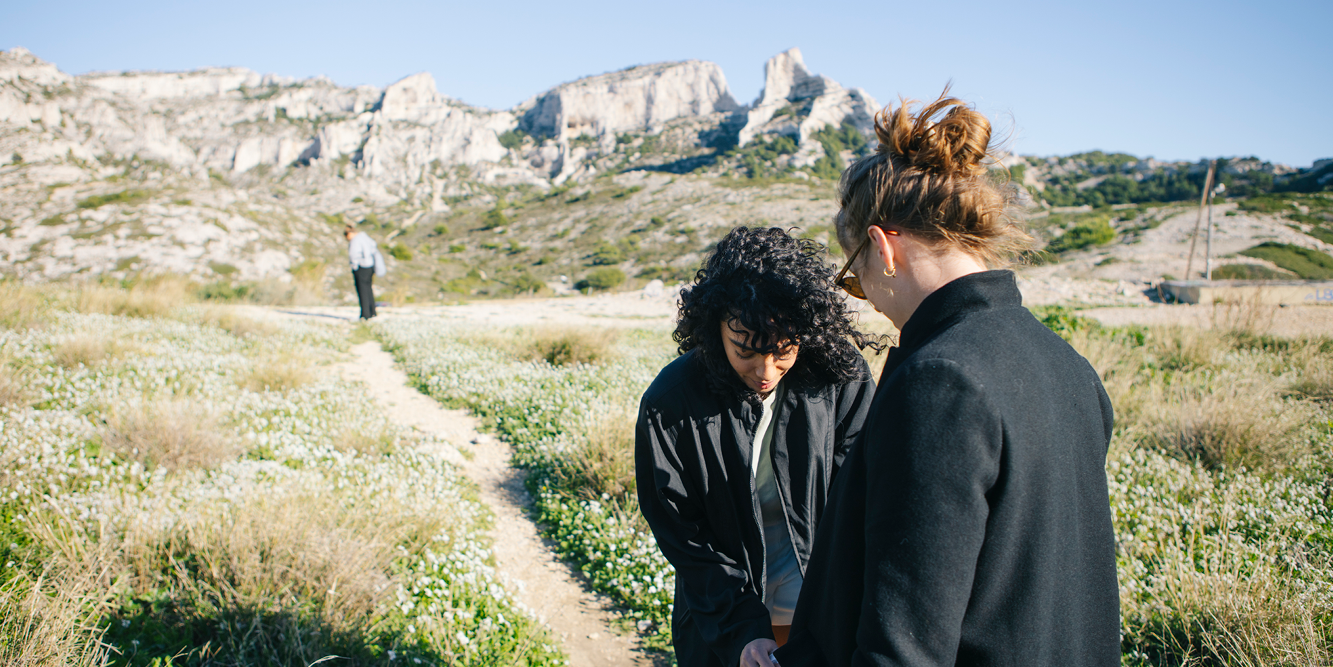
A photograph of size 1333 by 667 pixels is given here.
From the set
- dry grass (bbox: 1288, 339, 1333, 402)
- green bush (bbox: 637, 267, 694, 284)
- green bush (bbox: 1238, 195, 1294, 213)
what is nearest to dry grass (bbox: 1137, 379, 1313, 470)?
dry grass (bbox: 1288, 339, 1333, 402)

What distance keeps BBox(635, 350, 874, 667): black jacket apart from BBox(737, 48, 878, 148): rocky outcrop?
93.0 meters

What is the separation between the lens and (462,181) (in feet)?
A: 333

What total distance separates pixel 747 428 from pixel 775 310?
1.40ft

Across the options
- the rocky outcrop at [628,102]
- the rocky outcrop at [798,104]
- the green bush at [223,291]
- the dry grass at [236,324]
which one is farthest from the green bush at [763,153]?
the dry grass at [236,324]

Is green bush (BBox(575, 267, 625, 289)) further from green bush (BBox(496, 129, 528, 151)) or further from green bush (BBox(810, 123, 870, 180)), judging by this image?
green bush (BBox(496, 129, 528, 151))

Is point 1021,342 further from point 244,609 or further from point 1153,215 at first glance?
point 1153,215

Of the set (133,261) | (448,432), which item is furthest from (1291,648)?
(133,261)

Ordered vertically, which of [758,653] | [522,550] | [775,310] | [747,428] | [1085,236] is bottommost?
[522,550]

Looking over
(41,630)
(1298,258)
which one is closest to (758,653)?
(41,630)

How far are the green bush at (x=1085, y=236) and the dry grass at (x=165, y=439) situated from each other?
42.5 metres

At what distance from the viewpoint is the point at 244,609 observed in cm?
299

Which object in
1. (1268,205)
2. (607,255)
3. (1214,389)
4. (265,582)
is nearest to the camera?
(265,582)

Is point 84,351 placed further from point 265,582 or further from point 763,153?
point 763,153

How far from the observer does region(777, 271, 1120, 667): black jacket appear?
933 millimetres
